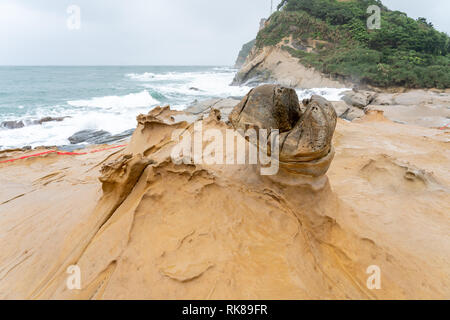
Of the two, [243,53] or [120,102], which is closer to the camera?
[120,102]

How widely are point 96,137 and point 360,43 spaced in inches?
936

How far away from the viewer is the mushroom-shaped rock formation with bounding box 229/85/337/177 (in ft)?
5.31

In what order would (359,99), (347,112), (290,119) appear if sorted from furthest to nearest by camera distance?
(359,99), (347,112), (290,119)

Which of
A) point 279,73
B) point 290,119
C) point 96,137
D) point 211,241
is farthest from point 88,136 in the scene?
point 279,73

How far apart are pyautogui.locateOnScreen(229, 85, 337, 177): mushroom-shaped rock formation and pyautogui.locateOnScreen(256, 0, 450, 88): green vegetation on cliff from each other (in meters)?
18.6

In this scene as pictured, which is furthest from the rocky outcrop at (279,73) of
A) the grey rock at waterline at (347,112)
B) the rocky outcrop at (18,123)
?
the rocky outcrop at (18,123)

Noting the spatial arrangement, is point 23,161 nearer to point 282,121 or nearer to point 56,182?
point 56,182

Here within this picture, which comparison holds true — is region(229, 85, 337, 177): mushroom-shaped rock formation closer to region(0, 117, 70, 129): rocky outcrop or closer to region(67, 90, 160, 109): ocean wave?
region(0, 117, 70, 129): rocky outcrop

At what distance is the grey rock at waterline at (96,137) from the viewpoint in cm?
723

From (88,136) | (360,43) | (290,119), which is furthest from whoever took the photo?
(360,43)

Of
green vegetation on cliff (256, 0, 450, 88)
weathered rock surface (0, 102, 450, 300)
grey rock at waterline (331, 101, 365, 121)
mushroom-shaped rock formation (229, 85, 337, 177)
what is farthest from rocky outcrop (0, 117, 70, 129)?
green vegetation on cliff (256, 0, 450, 88)

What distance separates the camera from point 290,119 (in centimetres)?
168

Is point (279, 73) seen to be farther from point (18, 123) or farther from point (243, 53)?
point (243, 53)
